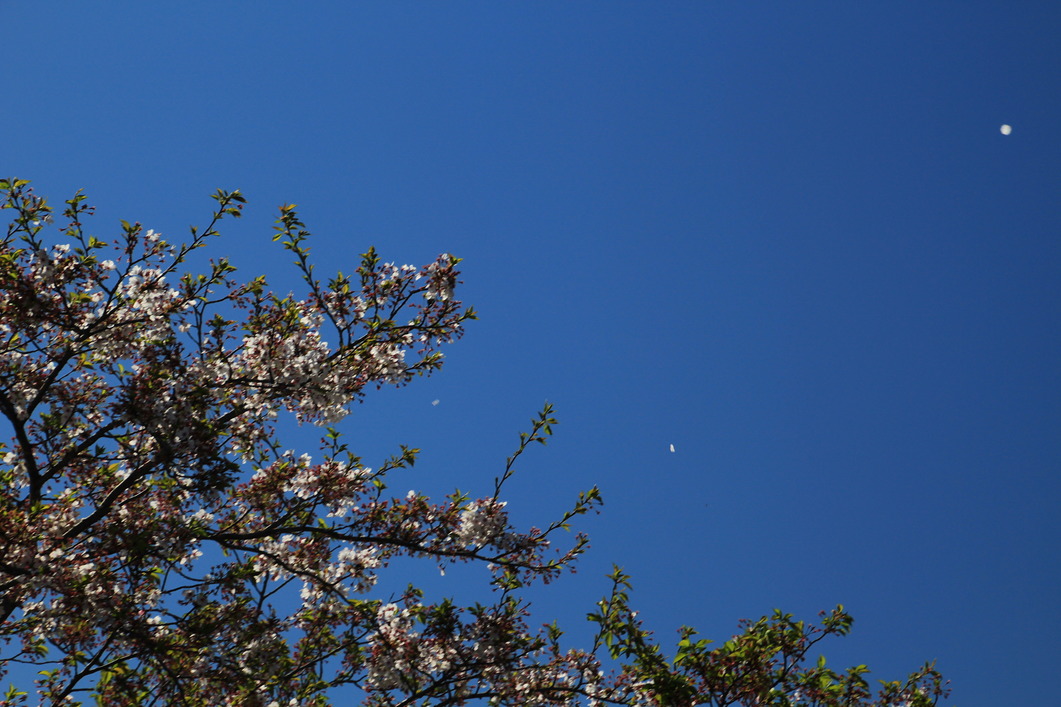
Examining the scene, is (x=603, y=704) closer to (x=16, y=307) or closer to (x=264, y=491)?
(x=264, y=491)

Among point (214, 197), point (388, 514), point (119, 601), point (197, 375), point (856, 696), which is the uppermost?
point (214, 197)

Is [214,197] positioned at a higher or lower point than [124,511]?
higher

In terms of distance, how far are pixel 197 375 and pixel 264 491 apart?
138 centimetres

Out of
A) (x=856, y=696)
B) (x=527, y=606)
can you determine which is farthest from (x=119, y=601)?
(x=856, y=696)

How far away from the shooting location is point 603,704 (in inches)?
294

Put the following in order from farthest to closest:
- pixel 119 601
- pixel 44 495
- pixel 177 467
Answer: pixel 44 495 < pixel 177 467 < pixel 119 601

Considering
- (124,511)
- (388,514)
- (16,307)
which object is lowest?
(388,514)

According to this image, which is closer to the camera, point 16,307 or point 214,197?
point 16,307

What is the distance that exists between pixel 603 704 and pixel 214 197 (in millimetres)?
5642

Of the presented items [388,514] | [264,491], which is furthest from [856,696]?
[264,491]

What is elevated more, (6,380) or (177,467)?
(6,380)

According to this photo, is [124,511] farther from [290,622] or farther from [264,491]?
[290,622]

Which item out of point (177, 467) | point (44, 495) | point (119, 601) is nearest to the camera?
point (119, 601)

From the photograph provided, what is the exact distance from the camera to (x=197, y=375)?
280 inches
